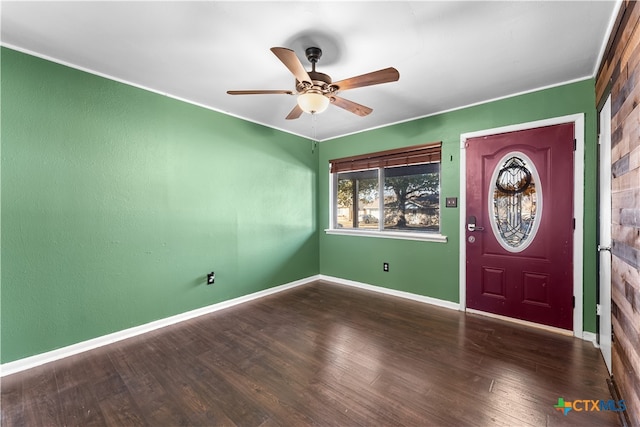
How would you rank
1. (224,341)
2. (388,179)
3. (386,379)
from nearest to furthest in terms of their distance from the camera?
(386,379) → (224,341) → (388,179)

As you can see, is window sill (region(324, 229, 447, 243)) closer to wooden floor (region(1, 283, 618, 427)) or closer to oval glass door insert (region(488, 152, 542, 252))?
oval glass door insert (region(488, 152, 542, 252))

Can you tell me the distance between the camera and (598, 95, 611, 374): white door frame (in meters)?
1.98

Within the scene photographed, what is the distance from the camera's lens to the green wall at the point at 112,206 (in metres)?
2.05

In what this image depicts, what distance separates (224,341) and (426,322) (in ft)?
6.99

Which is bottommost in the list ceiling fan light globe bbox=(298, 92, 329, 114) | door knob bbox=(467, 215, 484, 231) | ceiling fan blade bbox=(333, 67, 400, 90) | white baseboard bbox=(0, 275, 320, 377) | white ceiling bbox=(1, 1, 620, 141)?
white baseboard bbox=(0, 275, 320, 377)

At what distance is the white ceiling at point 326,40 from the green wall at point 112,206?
0.34m

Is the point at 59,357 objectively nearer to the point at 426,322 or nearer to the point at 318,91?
the point at 318,91

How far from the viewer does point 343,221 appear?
4.59 m

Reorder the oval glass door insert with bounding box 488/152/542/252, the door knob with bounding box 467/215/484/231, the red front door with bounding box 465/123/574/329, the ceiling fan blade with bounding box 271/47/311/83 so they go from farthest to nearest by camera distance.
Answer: the door knob with bounding box 467/215/484/231
the oval glass door insert with bounding box 488/152/542/252
the red front door with bounding box 465/123/574/329
the ceiling fan blade with bounding box 271/47/311/83

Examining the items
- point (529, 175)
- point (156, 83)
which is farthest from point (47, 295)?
point (529, 175)

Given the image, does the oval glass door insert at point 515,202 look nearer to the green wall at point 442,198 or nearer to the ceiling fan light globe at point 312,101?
the green wall at point 442,198

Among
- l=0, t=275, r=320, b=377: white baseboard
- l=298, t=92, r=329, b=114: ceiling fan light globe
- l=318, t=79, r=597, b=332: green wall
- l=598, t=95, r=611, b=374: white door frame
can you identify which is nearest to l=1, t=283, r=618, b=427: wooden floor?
l=0, t=275, r=320, b=377: white baseboard

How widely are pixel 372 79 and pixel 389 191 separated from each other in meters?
2.38

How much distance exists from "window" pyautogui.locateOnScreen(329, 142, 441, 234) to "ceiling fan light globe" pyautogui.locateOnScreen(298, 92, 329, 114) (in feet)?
6.47
